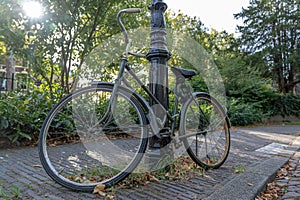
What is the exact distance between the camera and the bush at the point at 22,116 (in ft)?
9.86

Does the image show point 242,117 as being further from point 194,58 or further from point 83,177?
point 83,177

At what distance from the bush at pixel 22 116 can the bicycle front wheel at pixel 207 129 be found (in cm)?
210

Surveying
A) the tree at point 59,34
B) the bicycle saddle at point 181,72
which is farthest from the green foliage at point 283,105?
the bicycle saddle at point 181,72

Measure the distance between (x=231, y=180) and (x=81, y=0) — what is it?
11.8 feet

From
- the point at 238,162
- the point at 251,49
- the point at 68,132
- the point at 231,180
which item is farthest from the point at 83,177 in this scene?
the point at 251,49

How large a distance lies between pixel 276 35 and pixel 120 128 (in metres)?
16.3

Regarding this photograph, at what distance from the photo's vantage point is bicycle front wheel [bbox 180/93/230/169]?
2.26 metres

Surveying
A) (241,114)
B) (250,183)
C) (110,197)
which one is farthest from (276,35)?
(110,197)

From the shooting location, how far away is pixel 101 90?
5.90 feet

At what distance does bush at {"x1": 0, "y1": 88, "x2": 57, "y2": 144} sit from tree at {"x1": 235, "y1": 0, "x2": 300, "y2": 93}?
14731 millimetres

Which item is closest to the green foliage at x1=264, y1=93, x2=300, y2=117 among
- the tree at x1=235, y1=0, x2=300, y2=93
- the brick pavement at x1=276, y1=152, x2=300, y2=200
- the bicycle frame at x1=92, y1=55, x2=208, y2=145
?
the tree at x1=235, y1=0, x2=300, y2=93

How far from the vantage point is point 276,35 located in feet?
50.4

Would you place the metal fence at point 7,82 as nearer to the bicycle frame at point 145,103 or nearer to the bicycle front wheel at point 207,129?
the bicycle frame at point 145,103

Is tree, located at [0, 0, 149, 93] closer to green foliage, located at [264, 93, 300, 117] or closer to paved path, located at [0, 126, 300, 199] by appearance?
paved path, located at [0, 126, 300, 199]
